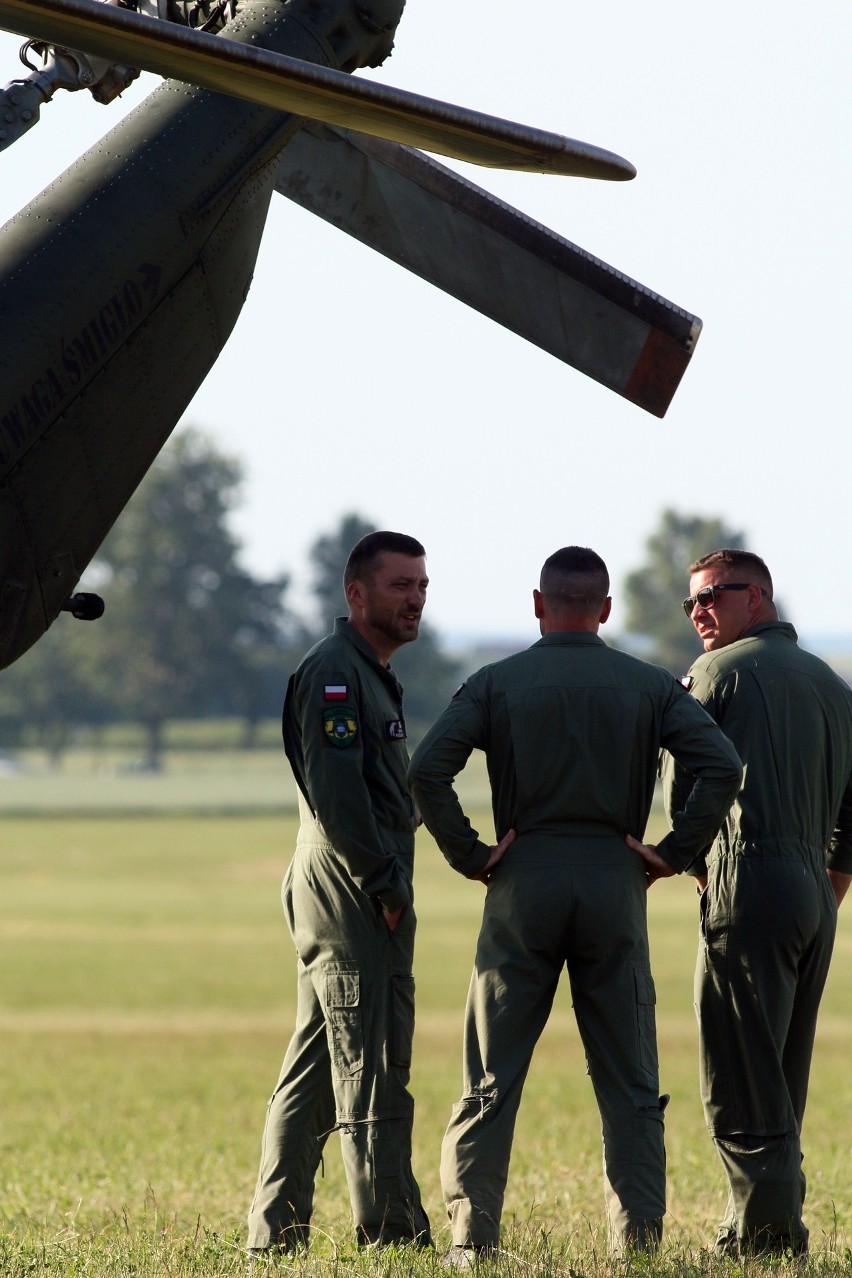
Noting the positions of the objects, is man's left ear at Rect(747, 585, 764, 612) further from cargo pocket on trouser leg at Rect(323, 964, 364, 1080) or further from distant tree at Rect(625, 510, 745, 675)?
distant tree at Rect(625, 510, 745, 675)

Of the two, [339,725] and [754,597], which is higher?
[754,597]

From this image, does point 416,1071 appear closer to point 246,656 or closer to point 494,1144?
point 494,1144

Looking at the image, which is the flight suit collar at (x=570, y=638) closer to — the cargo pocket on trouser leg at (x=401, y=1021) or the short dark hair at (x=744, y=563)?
the short dark hair at (x=744, y=563)

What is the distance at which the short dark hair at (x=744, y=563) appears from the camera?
5664 millimetres

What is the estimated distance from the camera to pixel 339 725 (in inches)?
204

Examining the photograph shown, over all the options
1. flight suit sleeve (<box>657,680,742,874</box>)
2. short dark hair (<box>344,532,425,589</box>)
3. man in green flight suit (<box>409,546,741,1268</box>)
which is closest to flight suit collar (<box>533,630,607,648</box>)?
man in green flight suit (<box>409,546,741,1268</box>)

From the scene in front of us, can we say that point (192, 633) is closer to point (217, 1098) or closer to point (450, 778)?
point (217, 1098)

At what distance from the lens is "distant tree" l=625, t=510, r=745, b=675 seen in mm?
130250

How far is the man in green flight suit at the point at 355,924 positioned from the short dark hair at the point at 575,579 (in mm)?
513

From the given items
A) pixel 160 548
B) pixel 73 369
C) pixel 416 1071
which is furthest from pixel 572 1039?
pixel 160 548

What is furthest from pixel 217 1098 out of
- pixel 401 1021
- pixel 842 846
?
pixel 842 846

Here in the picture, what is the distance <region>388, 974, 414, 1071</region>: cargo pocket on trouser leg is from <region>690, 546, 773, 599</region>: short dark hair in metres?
1.84

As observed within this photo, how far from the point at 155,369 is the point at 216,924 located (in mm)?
30660

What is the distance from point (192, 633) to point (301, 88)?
121553 mm
